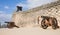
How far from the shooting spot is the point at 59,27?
2051mm

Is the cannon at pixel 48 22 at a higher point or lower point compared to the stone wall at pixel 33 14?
→ lower

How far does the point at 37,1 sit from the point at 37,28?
0.41 m

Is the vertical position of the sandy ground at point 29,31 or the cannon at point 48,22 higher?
the cannon at point 48,22

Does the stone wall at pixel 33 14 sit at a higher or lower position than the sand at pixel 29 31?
higher

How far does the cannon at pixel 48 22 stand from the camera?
2.09 m

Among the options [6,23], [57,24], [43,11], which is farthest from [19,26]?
[57,24]

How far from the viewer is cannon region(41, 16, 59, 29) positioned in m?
2.09

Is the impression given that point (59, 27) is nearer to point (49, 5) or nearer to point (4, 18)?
point (49, 5)

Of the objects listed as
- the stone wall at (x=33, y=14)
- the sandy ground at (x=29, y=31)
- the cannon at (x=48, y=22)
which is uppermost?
the stone wall at (x=33, y=14)

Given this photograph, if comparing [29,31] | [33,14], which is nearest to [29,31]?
[29,31]

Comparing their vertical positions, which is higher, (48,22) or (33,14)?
(33,14)

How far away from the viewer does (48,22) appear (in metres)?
2.15

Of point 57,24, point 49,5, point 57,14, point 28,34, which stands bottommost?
point 28,34

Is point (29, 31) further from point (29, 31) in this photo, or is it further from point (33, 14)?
point (33, 14)
